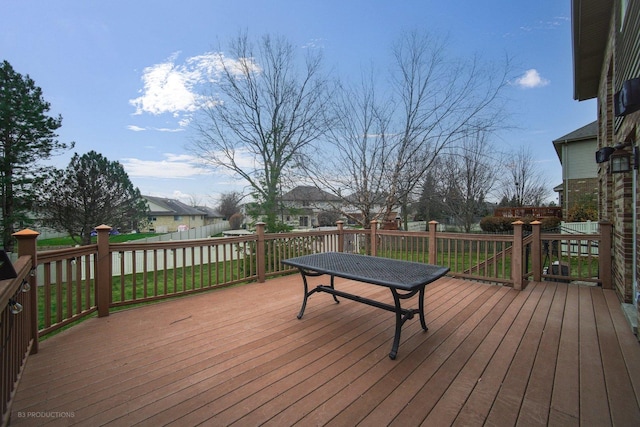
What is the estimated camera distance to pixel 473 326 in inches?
110

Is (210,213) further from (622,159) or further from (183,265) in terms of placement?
(622,159)

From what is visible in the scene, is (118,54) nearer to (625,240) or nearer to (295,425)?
(295,425)

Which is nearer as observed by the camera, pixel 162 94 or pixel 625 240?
pixel 625 240

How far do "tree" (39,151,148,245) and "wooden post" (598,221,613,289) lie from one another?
15.6 m

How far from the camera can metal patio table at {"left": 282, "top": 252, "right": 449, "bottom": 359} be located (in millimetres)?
2166


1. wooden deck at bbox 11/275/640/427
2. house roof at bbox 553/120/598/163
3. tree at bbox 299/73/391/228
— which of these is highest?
house roof at bbox 553/120/598/163

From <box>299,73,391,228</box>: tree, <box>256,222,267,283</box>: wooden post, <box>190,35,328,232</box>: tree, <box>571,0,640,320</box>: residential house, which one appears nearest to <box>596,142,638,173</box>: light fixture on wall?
<box>571,0,640,320</box>: residential house

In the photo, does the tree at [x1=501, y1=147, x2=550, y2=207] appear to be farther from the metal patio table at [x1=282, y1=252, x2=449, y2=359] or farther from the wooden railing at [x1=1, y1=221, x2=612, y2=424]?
the metal patio table at [x1=282, y1=252, x2=449, y2=359]

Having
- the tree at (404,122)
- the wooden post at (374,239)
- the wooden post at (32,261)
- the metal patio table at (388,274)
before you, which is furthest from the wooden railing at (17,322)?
the tree at (404,122)

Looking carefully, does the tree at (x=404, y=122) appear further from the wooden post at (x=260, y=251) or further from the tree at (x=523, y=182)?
the tree at (x=523, y=182)

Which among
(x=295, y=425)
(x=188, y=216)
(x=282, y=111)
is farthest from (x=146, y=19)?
(x=188, y=216)

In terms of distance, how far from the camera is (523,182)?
17141 mm

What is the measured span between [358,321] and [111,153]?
15758mm

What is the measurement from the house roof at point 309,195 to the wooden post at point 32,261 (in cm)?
673
